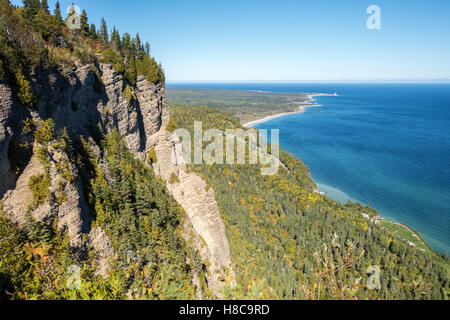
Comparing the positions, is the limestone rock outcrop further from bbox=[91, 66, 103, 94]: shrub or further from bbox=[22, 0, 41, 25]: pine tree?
bbox=[22, 0, 41, 25]: pine tree

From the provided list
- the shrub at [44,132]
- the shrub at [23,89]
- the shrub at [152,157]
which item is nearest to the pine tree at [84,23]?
the shrub at [152,157]

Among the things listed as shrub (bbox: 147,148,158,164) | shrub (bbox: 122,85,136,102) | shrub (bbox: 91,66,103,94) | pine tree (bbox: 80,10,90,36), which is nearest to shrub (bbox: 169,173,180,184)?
shrub (bbox: 147,148,158,164)

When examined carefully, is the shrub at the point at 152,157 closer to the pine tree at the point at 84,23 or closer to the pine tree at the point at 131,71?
the pine tree at the point at 131,71

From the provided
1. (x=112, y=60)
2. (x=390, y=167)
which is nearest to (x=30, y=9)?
(x=112, y=60)

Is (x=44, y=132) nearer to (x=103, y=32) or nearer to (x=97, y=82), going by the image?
(x=97, y=82)
